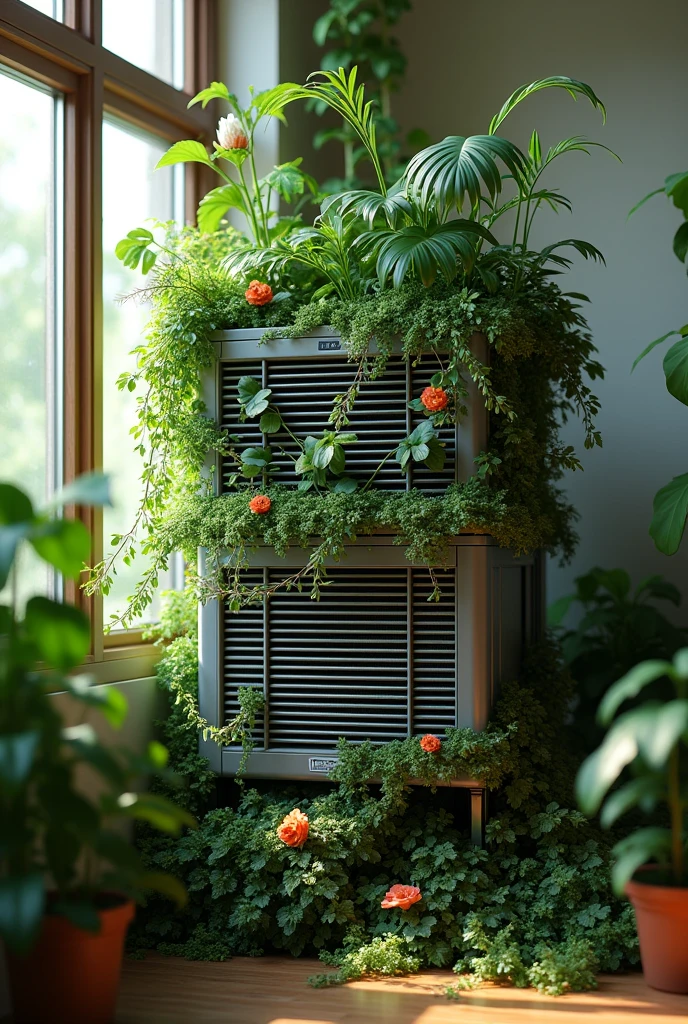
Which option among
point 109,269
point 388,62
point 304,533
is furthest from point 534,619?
point 388,62

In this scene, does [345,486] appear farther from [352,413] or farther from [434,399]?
[434,399]

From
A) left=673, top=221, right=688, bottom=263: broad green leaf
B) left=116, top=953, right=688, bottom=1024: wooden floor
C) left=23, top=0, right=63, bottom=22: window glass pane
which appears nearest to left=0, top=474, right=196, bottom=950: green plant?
left=116, top=953, right=688, bottom=1024: wooden floor

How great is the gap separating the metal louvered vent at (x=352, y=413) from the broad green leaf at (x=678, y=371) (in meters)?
0.60

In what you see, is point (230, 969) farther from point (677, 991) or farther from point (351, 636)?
point (677, 991)

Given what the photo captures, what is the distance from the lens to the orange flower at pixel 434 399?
8.60 ft

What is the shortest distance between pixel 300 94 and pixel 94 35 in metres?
0.60

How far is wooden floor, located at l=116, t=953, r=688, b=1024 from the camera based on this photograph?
2.18 metres

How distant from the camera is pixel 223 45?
11.7ft

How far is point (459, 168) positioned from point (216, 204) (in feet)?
2.92

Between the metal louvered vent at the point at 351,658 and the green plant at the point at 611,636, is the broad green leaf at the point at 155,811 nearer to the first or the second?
the metal louvered vent at the point at 351,658

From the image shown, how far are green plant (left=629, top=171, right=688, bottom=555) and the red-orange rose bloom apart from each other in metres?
1.06

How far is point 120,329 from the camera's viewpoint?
308 cm

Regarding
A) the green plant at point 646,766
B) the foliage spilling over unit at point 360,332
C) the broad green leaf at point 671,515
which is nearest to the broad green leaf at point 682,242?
the foliage spilling over unit at point 360,332

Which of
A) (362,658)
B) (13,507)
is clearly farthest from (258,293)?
(13,507)
